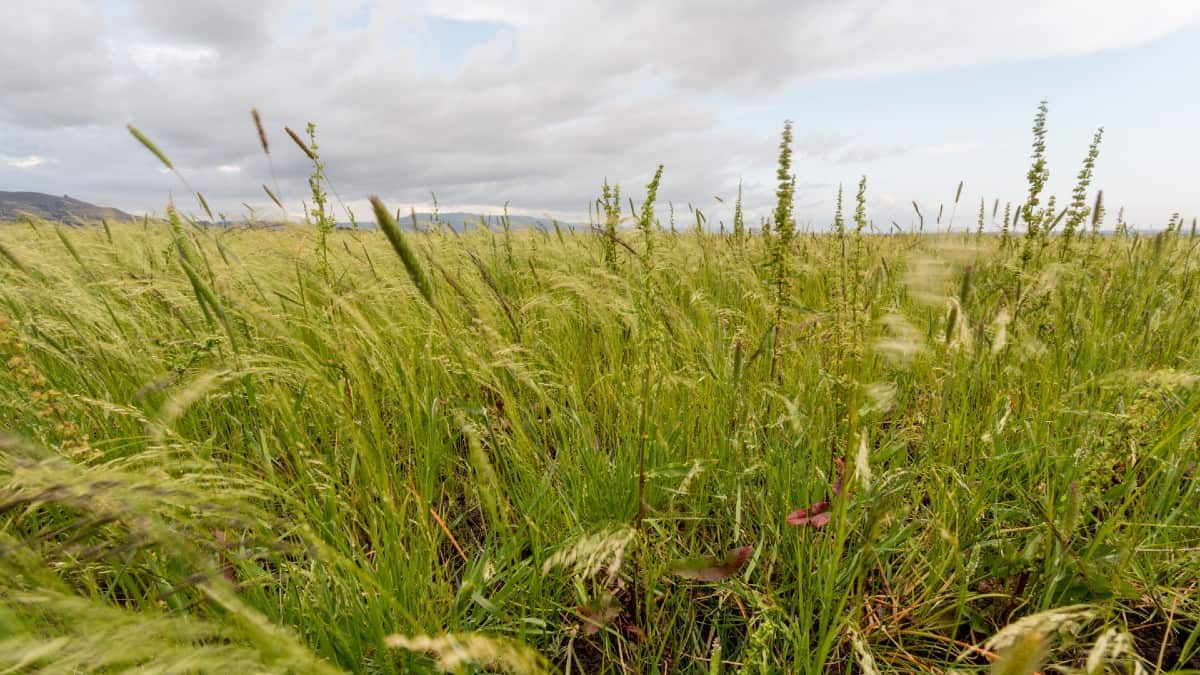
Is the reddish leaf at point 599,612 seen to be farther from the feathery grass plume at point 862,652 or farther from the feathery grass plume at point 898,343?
the feathery grass plume at point 898,343

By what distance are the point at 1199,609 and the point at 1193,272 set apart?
2975 mm

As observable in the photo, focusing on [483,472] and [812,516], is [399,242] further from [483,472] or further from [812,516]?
[812,516]

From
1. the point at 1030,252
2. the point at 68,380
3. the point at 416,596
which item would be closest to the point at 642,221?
the point at 416,596

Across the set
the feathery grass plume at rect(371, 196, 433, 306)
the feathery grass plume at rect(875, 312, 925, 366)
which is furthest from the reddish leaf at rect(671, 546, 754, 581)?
the feathery grass plume at rect(371, 196, 433, 306)

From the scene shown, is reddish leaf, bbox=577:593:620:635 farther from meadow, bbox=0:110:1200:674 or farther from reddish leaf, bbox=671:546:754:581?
reddish leaf, bbox=671:546:754:581

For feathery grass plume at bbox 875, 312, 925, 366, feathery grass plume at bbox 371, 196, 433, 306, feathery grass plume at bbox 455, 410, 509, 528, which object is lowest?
feathery grass plume at bbox 455, 410, 509, 528

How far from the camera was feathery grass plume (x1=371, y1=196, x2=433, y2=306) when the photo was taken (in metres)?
0.82

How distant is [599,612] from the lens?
3.90 ft

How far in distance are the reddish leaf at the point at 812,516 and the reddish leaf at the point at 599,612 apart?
1.50ft

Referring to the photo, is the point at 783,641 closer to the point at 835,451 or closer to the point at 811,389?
the point at 835,451

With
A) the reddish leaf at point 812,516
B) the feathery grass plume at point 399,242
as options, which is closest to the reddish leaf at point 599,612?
the reddish leaf at point 812,516

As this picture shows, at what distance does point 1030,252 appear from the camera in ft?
7.15

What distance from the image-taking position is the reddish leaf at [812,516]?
4.03 feet

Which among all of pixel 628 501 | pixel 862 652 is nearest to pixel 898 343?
pixel 862 652
